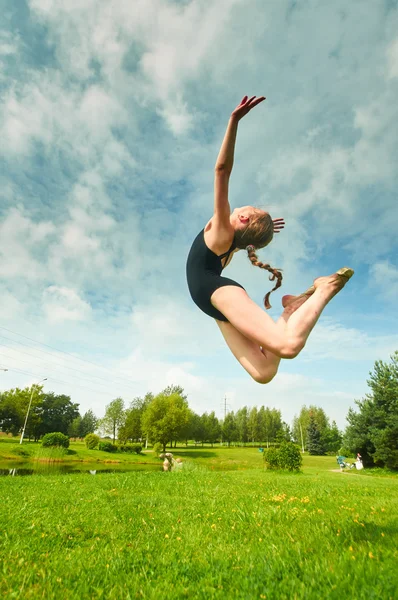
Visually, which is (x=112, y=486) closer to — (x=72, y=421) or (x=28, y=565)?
(x=28, y=565)

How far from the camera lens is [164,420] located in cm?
4522

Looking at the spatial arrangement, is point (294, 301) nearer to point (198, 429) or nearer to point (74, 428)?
point (198, 429)

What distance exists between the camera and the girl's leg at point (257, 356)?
3.08 m

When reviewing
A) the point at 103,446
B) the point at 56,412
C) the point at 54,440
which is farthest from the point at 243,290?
the point at 56,412

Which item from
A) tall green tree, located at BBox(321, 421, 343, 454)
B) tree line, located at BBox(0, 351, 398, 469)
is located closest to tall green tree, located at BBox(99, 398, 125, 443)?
tree line, located at BBox(0, 351, 398, 469)

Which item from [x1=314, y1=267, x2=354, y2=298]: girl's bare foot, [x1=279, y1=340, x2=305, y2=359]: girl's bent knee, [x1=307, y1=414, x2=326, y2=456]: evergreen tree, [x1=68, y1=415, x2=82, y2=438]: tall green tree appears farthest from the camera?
[x1=68, y1=415, x2=82, y2=438]: tall green tree

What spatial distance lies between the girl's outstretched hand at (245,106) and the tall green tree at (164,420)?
152ft

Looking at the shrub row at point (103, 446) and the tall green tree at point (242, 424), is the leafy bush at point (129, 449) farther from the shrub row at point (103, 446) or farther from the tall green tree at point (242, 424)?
the tall green tree at point (242, 424)

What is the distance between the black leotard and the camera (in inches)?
123

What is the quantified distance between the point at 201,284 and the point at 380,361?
25.9 m

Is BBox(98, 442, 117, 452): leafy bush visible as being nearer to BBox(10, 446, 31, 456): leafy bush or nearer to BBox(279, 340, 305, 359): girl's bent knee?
BBox(10, 446, 31, 456): leafy bush

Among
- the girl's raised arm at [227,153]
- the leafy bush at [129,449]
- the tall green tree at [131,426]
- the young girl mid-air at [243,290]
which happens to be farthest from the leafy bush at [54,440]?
the girl's raised arm at [227,153]

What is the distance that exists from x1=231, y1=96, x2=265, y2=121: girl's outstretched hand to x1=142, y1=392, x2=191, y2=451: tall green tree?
152 ft

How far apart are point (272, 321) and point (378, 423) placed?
25.5 meters
